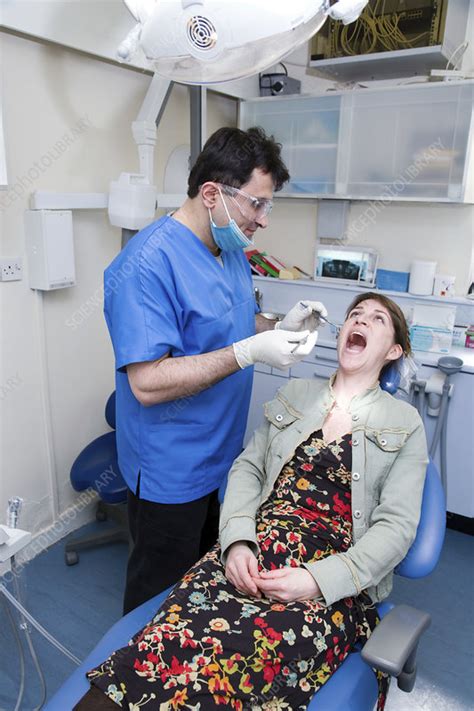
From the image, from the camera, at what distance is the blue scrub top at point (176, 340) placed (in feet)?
4.30

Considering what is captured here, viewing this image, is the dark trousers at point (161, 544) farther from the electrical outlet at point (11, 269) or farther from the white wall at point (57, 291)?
the electrical outlet at point (11, 269)

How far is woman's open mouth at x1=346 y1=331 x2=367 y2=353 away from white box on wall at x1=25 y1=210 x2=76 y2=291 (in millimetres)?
1106

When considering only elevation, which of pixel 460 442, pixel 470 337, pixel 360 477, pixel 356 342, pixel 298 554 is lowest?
pixel 460 442

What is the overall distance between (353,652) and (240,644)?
0.95 ft

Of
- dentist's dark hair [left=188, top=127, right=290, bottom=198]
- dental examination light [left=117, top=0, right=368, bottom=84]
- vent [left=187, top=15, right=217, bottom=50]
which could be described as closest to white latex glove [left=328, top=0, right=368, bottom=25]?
dental examination light [left=117, top=0, right=368, bottom=84]

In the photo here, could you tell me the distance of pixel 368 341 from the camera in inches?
60.1

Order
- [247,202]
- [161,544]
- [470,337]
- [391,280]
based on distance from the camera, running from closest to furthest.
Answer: [247,202] < [161,544] < [470,337] < [391,280]

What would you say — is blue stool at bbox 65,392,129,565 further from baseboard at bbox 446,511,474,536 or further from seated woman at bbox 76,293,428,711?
baseboard at bbox 446,511,474,536

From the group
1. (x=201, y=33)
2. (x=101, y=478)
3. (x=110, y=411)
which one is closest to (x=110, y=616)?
(x=101, y=478)

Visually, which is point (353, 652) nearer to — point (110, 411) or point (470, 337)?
point (110, 411)

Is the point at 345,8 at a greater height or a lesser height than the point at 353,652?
greater

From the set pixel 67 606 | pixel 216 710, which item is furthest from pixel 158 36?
pixel 67 606

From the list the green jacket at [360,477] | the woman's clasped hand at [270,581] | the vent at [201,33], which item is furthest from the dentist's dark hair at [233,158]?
the woman's clasped hand at [270,581]

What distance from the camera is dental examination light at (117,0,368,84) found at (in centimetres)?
96
